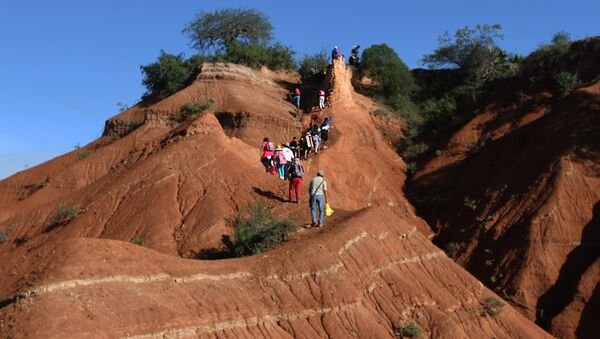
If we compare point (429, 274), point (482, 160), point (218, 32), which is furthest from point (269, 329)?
point (218, 32)

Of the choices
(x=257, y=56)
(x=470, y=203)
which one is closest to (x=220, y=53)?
(x=257, y=56)

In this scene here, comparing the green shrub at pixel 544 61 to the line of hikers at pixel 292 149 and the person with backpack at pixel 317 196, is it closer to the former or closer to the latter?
the line of hikers at pixel 292 149

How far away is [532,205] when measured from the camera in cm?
3000

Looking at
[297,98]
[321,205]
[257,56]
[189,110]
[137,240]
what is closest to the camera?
[321,205]

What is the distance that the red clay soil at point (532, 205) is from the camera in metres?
26.7

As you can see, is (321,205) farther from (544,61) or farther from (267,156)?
(544,61)

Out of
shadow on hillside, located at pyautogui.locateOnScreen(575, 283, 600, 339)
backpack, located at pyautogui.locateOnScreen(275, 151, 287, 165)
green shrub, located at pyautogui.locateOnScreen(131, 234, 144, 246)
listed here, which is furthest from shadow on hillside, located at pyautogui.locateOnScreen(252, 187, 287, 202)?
shadow on hillside, located at pyautogui.locateOnScreen(575, 283, 600, 339)

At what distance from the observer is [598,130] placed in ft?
104

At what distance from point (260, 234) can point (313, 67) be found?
1027 inches

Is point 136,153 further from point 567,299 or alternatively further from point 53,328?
point 53,328

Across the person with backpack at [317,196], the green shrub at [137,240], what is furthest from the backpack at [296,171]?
the green shrub at [137,240]

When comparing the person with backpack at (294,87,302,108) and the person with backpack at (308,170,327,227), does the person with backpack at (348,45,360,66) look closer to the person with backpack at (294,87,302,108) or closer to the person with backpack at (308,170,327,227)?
the person with backpack at (294,87,302,108)

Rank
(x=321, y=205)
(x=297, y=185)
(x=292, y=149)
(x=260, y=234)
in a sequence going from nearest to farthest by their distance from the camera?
(x=260, y=234) < (x=321, y=205) < (x=297, y=185) < (x=292, y=149)

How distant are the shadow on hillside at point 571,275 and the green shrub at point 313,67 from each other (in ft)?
63.0
